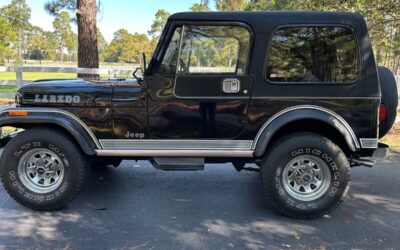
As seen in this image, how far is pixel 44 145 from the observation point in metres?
4.17

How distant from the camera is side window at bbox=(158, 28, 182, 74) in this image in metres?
4.10

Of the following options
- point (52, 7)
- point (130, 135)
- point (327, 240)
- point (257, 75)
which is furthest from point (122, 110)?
point (52, 7)

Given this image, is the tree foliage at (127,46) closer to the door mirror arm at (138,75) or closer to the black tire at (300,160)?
the door mirror arm at (138,75)

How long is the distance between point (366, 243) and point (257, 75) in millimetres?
1820

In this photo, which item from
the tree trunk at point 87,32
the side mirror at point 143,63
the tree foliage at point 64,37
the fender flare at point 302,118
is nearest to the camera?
the fender flare at point 302,118

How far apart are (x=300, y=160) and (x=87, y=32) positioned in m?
6.59

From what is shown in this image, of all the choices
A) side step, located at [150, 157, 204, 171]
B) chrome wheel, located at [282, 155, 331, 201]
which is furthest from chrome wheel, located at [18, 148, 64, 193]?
chrome wheel, located at [282, 155, 331, 201]

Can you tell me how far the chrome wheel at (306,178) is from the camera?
4.18 metres

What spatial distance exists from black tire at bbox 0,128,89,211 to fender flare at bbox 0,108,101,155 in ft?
0.41

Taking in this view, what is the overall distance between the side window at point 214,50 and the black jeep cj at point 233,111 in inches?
0.4

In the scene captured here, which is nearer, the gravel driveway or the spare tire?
the gravel driveway

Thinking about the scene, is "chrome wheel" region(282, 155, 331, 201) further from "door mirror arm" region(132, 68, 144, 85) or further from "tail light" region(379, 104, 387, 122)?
"door mirror arm" region(132, 68, 144, 85)

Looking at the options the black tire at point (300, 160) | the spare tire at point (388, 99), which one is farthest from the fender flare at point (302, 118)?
the spare tire at point (388, 99)

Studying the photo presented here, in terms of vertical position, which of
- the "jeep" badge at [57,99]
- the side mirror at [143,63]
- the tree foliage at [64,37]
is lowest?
the "jeep" badge at [57,99]
